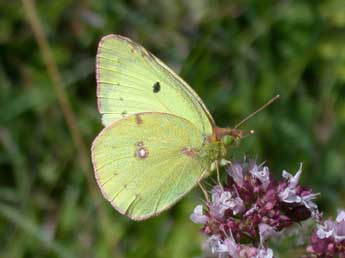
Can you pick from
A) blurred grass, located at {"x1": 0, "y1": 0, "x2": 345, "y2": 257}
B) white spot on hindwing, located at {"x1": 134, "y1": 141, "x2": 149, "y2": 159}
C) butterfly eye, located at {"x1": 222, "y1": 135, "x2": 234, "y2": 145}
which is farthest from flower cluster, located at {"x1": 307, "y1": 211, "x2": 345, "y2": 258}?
blurred grass, located at {"x1": 0, "y1": 0, "x2": 345, "y2": 257}

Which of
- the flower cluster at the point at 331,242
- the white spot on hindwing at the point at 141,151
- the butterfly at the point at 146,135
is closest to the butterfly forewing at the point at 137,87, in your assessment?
the butterfly at the point at 146,135

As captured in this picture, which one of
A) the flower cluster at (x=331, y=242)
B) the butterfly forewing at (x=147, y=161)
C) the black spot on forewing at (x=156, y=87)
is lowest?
the flower cluster at (x=331, y=242)

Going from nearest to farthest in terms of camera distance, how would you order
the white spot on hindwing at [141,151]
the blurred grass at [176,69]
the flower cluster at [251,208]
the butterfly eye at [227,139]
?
the flower cluster at [251,208] → the butterfly eye at [227,139] → the white spot on hindwing at [141,151] → the blurred grass at [176,69]

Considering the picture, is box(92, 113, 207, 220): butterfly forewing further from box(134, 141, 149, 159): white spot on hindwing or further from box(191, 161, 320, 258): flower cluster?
box(191, 161, 320, 258): flower cluster

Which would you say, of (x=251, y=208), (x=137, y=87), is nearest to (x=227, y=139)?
(x=251, y=208)

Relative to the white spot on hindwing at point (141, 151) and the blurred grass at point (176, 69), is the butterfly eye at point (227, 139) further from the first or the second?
the blurred grass at point (176, 69)

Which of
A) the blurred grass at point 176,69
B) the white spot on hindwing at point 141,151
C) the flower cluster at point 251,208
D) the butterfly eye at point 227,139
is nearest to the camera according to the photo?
the flower cluster at point 251,208

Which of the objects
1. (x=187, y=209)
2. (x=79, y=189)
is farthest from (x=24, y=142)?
(x=187, y=209)
